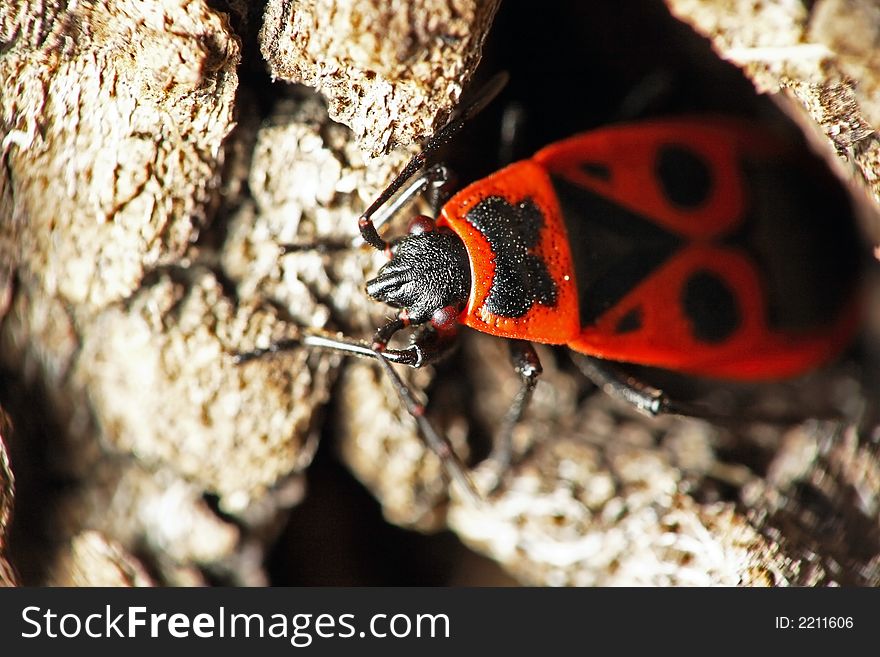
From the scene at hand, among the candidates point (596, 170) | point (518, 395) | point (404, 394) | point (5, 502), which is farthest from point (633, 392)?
point (5, 502)

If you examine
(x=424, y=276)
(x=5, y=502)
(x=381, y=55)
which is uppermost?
(x=381, y=55)

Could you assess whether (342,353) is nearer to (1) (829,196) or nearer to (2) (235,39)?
(2) (235,39)

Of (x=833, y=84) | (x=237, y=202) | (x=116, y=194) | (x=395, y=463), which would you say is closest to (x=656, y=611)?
(x=395, y=463)

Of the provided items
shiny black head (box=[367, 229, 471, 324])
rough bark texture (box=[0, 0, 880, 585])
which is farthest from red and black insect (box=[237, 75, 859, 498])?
rough bark texture (box=[0, 0, 880, 585])

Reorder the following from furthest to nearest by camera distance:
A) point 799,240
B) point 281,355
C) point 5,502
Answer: point 799,240, point 281,355, point 5,502

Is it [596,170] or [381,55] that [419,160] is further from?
[596,170]
